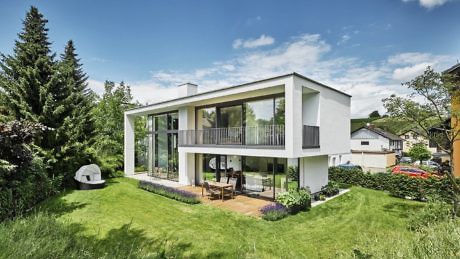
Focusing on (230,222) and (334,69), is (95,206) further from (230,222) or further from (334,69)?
(334,69)

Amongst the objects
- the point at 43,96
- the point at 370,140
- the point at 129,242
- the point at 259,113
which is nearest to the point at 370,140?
the point at 370,140

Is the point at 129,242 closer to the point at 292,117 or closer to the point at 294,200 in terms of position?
the point at 294,200

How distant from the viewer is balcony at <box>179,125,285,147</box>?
11.3m

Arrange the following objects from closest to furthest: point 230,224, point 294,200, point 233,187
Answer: point 230,224, point 294,200, point 233,187

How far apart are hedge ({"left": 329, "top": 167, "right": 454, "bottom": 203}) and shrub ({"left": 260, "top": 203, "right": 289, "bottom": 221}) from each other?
6.81 metres

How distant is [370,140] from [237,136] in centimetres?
3474

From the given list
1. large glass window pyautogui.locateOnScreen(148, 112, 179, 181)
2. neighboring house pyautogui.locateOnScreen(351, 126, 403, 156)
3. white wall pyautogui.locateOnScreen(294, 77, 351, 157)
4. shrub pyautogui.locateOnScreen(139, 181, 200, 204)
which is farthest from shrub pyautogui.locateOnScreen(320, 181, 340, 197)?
neighboring house pyautogui.locateOnScreen(351, 126, 403, 156)

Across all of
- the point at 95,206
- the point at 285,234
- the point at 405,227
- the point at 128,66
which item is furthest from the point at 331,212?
the point at 128,66

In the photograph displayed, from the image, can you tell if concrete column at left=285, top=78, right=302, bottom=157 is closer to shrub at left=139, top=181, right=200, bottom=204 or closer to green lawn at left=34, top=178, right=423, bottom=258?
green lawn at left=34, top=178, right=423, bottom=258

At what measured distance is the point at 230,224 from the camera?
898 cm

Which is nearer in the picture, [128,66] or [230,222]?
[230,222]

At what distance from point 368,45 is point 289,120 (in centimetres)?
941

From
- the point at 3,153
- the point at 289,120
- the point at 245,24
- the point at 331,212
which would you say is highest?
the point at 245,24

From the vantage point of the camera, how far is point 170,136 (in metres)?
18.5
